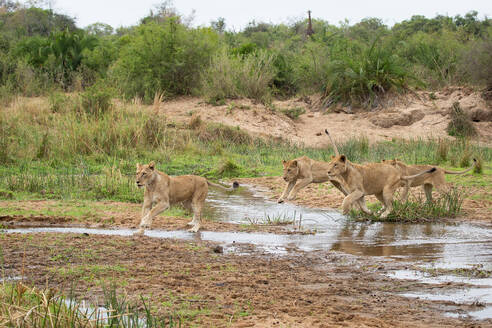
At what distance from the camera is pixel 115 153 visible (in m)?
16.9

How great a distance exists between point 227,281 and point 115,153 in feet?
38.1

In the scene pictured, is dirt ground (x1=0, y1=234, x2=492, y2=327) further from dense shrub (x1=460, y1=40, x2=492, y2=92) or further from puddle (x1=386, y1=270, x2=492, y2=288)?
dense shrub (x1=460, y1=40, x2=492, y2=92)

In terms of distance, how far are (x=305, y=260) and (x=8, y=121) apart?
1380 cm

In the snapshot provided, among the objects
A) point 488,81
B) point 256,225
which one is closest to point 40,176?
point 256,225

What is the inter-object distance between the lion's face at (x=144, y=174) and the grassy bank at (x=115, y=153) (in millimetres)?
2876

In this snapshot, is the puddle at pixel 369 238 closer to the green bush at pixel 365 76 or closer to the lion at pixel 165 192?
the lion at pixel 165 192

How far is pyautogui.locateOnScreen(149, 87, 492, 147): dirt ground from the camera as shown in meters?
24.8

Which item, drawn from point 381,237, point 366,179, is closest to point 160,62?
point 366,179

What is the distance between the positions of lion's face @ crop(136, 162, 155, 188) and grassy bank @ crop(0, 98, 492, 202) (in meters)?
2.88

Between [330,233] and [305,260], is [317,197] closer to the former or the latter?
[330,233]

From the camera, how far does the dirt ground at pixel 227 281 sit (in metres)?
4.83

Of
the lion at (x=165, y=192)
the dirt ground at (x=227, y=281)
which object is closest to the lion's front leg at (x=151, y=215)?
the lion at (x=165, y=192)

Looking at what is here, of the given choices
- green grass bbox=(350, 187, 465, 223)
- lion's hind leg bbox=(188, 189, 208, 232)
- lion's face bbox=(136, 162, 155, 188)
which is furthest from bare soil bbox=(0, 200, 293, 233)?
green grass bbox=(350, 187, 465, 223)

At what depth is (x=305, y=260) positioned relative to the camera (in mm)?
7203
